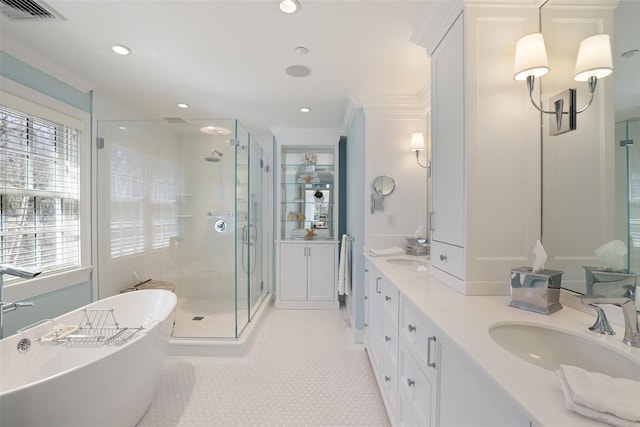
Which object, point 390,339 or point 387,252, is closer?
point 390,339

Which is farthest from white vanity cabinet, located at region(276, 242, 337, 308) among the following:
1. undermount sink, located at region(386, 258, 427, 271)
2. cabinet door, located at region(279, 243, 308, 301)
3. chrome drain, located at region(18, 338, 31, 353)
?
chrome drain, located at region(18, 338, 31, 353)

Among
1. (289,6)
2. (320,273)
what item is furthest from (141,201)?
(289,6)

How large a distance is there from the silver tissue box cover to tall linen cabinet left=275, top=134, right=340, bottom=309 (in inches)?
108

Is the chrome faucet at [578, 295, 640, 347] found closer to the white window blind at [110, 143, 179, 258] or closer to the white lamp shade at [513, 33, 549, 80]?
the white lamp shade at [513, 33, 549, 80]

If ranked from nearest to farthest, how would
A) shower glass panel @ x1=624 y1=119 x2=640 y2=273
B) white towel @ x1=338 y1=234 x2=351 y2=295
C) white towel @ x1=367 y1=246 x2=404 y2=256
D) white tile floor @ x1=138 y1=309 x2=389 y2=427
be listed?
shower glass panel @ x1=624 y1=119 x2=640 y2=273 < white tile floor @ x1=138 y1=309 x2=389 y2=427 < white towel @ x1=367 y1=246 x2=404 y2=256 < white towel @ x1=338 y1=234 x2=351 y2=295

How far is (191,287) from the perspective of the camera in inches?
130

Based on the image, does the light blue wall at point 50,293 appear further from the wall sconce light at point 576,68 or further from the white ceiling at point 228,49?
the wall sconce light at point 576,68

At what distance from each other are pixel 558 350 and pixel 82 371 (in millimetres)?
1980

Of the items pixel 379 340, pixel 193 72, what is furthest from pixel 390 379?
pixel 193 72

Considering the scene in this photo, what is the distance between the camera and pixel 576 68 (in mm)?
1142

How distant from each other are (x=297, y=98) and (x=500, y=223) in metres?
2.18

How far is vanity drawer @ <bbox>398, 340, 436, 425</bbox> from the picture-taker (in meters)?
1.15

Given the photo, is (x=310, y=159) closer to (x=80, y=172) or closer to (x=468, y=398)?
(x=80, y=172)

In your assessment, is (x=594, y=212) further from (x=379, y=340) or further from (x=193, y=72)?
(x=193, y=72)
